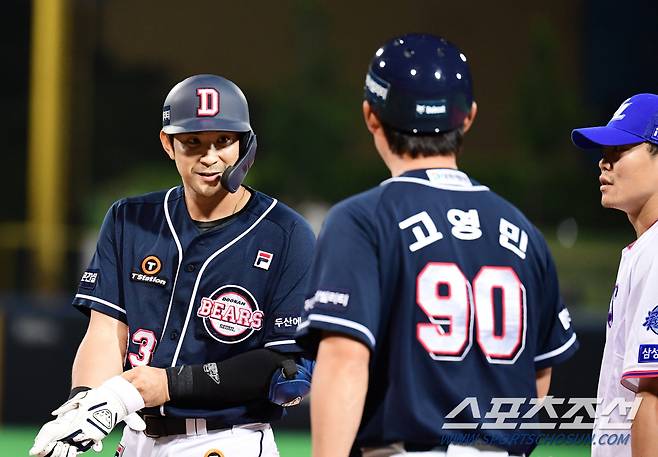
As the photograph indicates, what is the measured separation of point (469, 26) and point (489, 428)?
40.3ft

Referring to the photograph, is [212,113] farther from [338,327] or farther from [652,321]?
[652,321]

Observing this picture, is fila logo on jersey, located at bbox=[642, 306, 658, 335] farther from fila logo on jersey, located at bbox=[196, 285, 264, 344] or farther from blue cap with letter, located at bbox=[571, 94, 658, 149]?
fila logo on jersey, located at bbox=[196, 285, 264, 344]

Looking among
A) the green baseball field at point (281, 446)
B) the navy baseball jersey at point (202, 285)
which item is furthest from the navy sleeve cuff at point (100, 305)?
the green baseball field at point (281, 446)

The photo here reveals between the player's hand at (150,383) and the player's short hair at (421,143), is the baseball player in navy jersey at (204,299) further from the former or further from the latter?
the player's short hair at (421,143)

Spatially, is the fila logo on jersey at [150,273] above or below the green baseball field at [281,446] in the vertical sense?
above

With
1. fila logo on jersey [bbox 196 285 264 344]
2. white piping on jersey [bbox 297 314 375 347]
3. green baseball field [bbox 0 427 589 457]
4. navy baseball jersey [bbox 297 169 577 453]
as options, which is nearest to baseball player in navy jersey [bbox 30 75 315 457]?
fila logo on jersey [bbox 196 285 264 344]

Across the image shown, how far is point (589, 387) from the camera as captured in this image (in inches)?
324

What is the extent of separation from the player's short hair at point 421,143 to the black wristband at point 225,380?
3.34 feet

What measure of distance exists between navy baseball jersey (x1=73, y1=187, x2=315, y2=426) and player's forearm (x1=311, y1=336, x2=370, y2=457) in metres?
0.99

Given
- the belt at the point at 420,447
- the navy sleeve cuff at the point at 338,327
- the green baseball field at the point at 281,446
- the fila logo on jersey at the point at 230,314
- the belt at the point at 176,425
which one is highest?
the navy sleeve cuff at the point at 338,327

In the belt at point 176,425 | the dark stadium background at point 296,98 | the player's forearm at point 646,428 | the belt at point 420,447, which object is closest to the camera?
the belt at point 420,447

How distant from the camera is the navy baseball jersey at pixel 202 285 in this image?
3.37 m

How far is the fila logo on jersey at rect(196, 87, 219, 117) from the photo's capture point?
3.42m

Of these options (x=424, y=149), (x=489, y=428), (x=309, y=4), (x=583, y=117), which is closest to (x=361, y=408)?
(x=489, y=428)
